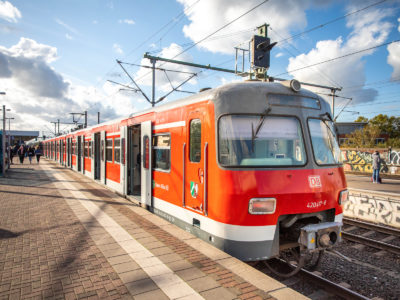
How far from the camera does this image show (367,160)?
24.5 m

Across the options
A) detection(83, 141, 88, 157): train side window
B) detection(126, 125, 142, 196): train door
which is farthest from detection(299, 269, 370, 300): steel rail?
detection(83, 141, 88, 157): train side window

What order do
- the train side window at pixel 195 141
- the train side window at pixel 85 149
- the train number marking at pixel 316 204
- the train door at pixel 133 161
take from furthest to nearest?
the train side window at pixel 85 149, the train door at pixel 133 161, the train side window at pixel 195 141, the train number marking at pixel 316 204

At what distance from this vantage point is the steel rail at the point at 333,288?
4033mm

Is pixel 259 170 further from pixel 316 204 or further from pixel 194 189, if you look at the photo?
pixel 194 189

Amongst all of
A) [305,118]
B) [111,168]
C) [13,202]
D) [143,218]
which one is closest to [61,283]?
[143,218]

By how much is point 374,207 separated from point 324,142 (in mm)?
5329

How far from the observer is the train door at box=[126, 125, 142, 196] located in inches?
366

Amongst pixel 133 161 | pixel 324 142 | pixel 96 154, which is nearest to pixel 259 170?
pixel 324 142

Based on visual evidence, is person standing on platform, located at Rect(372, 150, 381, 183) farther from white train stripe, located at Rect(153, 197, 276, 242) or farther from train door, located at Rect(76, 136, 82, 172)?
train door, located at Rect(76, 136, 82, 172)

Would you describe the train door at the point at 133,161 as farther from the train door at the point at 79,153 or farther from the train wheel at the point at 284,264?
the train door at the point at 79,153

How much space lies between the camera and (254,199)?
4195mm

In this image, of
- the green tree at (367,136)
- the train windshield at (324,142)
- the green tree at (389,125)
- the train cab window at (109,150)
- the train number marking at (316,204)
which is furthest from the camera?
the green tree at (389,125)

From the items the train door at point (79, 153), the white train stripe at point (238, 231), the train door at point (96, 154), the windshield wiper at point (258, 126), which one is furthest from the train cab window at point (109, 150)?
the windshield wiper at point (258, 126)

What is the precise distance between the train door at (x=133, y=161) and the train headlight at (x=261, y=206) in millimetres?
5658
